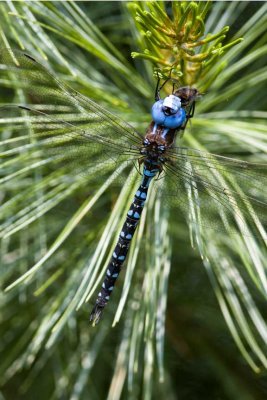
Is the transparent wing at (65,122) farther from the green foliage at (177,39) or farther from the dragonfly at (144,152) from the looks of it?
the green foliage at (177,39)

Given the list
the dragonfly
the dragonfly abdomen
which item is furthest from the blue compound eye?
the dragonfly abdomen

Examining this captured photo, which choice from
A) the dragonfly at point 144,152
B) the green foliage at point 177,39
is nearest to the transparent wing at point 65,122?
the dragonfly at point 144,152

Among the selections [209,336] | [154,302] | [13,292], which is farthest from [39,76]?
[209,336]

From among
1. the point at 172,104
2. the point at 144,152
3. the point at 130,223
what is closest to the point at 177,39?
the point at 172,104

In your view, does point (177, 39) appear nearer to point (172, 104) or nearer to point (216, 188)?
point (172, 104)

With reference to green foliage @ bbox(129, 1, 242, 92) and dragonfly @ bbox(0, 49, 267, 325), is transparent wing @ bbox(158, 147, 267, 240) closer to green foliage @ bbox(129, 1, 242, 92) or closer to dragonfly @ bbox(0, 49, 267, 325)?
dragonfly @ bbox(0, 49, 267, 325)

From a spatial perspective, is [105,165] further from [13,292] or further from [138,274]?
[13,292]

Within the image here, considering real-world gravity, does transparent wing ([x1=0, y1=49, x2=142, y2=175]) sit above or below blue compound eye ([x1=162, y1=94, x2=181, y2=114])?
below
